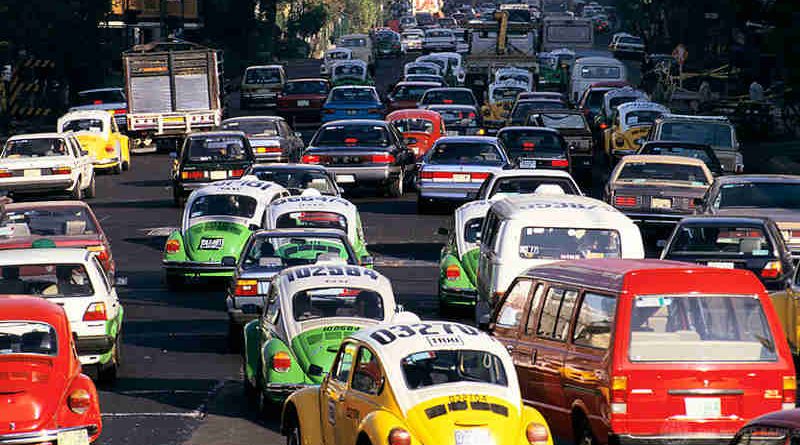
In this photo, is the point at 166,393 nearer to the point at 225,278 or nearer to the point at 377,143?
the point at 225,278

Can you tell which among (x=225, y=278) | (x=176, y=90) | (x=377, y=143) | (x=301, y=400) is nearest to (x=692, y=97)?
(x=176, y=90)

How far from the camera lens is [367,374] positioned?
12234 mm

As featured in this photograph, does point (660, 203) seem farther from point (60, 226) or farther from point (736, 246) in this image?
point (60, 226)

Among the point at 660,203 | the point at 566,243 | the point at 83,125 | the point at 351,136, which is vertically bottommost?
the point at 83,125

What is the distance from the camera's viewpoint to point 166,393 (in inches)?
699

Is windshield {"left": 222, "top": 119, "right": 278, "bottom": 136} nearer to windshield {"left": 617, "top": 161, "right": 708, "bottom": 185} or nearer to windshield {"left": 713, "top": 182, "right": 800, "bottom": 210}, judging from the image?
windshield {"left": 617, "top": 161, "right": 708, "bottom": 185}

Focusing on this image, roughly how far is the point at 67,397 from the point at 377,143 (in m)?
23.9

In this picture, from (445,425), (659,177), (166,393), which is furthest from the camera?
(659,177)

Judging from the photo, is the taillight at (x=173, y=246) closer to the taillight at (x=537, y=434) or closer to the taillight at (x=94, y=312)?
the taillight at (x=94, y=312)

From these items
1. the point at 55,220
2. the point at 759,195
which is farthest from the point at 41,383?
the point at 759,195

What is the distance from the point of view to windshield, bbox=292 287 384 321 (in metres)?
16.4

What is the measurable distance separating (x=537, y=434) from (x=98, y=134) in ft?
110

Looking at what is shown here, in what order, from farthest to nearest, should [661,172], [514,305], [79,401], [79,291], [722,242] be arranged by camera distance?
[661,172] → [722,242] → [79,291] → [514,305] → [79,401]

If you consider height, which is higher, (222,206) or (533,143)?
(222,206)
